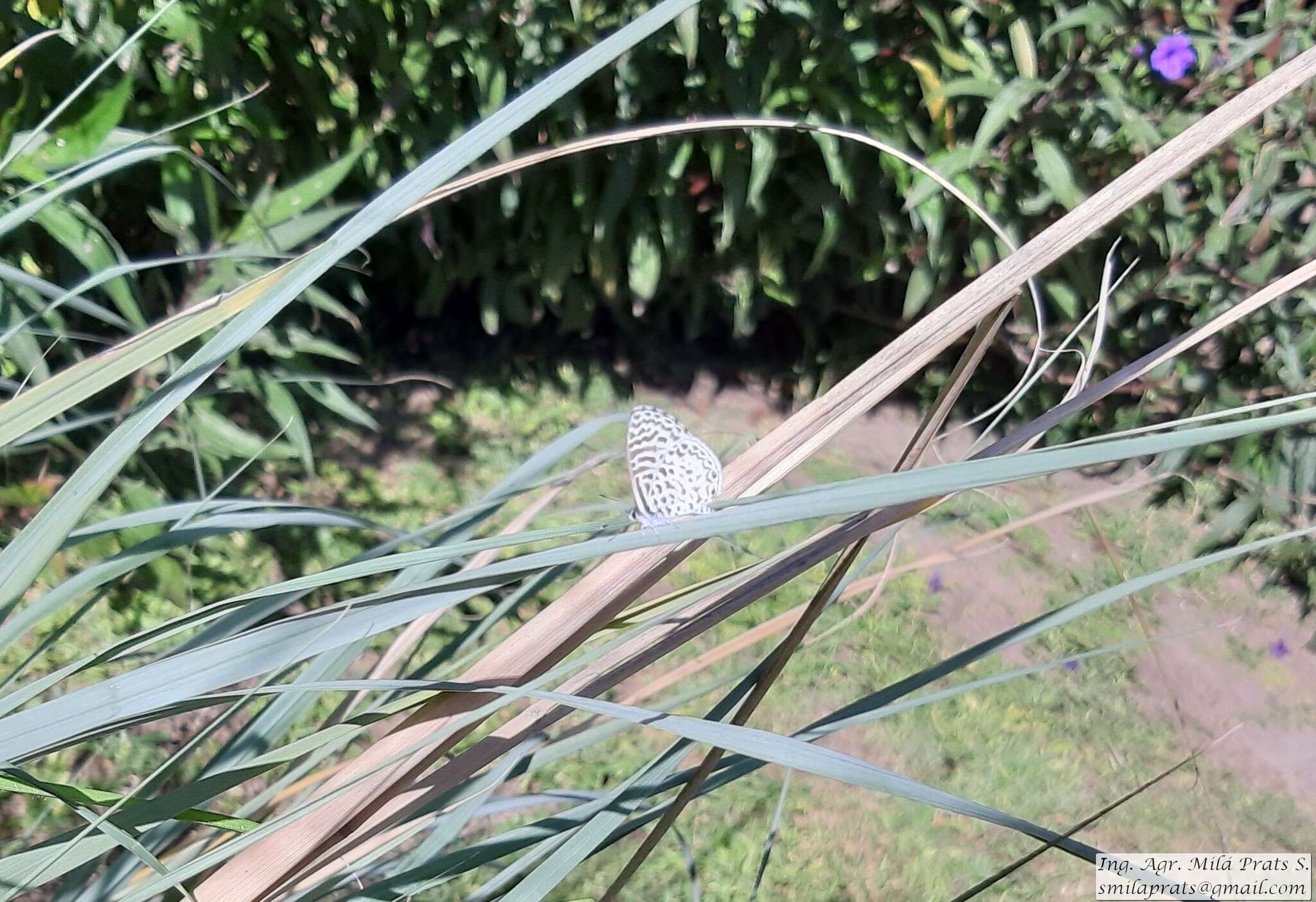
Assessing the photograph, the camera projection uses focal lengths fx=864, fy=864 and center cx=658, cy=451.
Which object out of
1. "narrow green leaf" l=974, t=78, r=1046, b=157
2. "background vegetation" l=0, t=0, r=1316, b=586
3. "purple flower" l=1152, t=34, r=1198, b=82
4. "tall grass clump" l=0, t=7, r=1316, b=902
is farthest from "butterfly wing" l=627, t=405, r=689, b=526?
"purple flower" l=1152, t=34, r=1198, b=82

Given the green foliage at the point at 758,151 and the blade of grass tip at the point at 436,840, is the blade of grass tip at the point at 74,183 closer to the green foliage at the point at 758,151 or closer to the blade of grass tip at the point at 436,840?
the blade of grass tip at the point at 436,840

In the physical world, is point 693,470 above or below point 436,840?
above

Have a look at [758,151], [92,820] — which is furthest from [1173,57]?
[92,820]

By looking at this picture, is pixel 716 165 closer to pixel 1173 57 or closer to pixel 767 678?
pixel 1173 57

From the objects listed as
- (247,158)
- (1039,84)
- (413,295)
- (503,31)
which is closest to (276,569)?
(247,158)

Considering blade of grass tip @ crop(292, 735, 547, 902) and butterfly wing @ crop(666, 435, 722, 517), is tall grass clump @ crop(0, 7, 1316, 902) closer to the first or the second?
blade of grass tip @ crop(292, 735, 547, 902)

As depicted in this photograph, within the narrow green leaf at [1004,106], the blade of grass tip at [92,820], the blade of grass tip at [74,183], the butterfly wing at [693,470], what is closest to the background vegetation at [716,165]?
the narrow green leaf at [1004,106]
